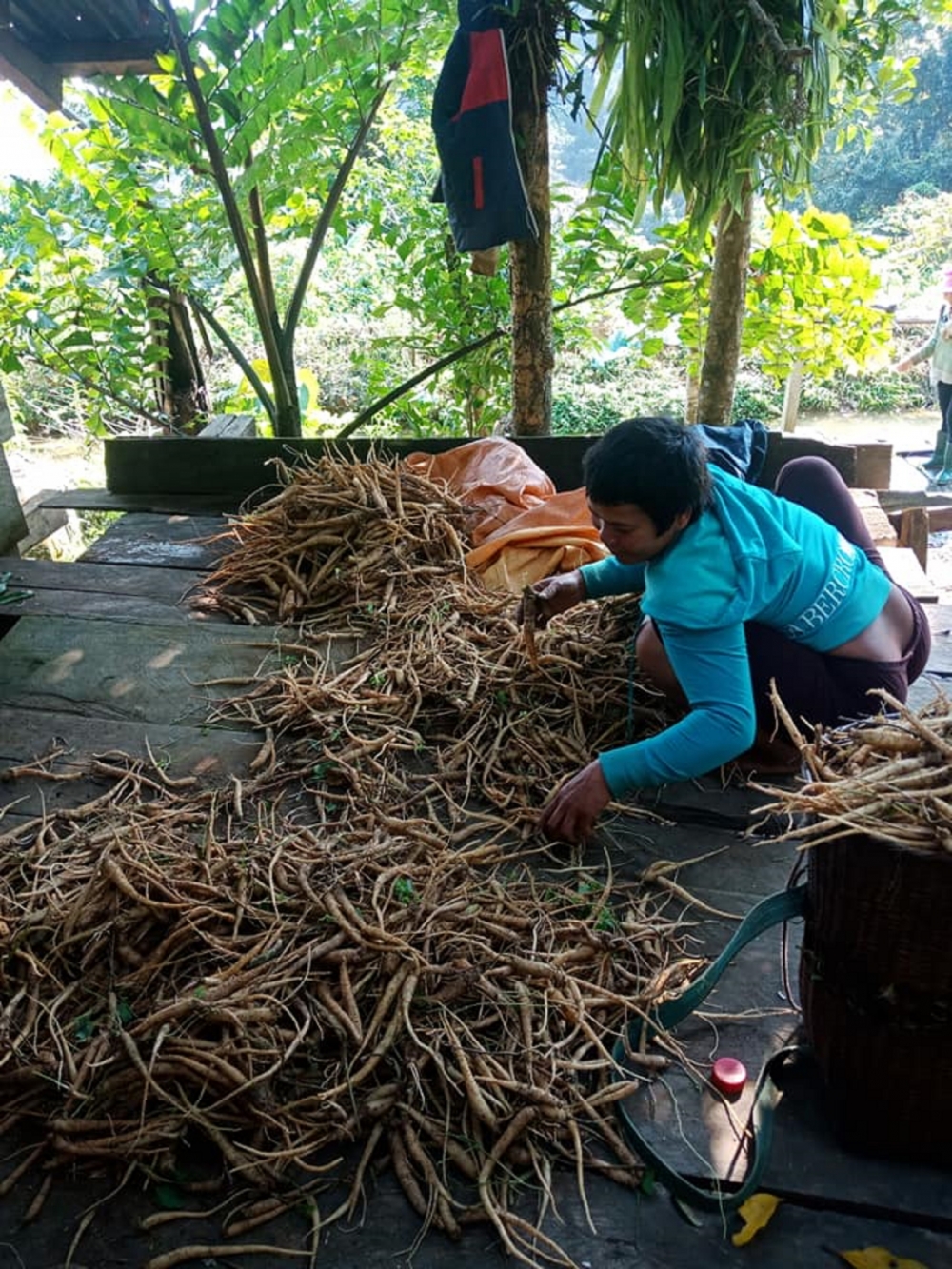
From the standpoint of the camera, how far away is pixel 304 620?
3033mm

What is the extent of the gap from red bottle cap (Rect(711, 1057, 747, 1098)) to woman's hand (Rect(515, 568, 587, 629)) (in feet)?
4.20

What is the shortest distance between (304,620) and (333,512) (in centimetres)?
51

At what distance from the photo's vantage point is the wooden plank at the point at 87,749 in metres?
2.25

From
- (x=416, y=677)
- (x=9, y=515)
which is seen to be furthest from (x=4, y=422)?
(x=416, y=677)

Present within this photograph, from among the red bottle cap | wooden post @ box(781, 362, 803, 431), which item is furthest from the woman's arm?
wooden post @ box(781, 362, 803, 431)

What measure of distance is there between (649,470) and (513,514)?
165 cm

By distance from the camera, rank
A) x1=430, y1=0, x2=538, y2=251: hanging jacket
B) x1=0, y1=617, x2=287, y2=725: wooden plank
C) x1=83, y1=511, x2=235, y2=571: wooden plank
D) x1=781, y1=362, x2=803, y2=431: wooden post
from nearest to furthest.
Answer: x1=0, y1=617, x2=287, y2=725: wooden plank
x1=430, y1=0, x2=538, y2=251: hanging jacket
x1=83, y1=511, x2=235, y2=571: wooden plank
x1=781, y1=362, x2=803, y2=431: wooden post

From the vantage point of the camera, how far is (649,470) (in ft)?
5.77

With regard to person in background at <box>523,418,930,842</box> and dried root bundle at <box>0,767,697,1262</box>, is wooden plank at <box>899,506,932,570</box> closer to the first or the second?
person in background at <box>523,418,930,842</box>

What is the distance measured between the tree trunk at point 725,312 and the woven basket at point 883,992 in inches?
124

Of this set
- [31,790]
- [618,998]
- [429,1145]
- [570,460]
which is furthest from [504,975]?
[570,460]

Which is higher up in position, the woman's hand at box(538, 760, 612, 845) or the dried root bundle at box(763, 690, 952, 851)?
the dried root bundle at box(763, 690, 952, 851)

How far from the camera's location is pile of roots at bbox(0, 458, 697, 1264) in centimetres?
139

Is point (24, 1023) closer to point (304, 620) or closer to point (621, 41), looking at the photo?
point (304, 620)
